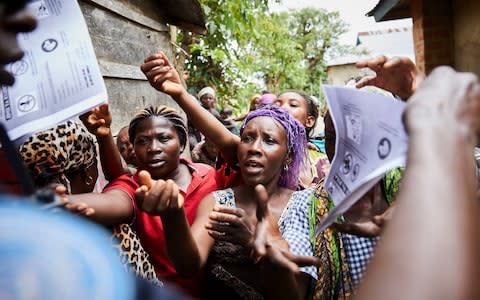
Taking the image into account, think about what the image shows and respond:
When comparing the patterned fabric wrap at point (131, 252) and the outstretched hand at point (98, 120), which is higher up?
the outstretched hand at point (98, 120)

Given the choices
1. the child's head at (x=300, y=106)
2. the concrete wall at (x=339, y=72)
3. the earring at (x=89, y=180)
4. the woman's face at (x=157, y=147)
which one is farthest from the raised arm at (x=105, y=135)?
the concrete wall at (x=339, y=72)

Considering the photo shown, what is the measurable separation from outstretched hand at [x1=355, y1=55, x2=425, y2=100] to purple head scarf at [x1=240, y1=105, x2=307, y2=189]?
25.9 inches

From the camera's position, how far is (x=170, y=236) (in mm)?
1511

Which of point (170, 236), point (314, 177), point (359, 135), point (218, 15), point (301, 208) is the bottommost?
point (314, 177)

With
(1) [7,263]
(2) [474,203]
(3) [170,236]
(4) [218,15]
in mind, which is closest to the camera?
(1) [7,263]

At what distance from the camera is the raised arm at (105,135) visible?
81.7 inches

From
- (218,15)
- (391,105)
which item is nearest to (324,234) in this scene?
(391,105)

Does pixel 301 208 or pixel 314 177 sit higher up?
pixel 301 208

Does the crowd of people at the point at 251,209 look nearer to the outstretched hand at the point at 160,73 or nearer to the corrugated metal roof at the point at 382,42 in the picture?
the outstretched hand at the point at 160,73

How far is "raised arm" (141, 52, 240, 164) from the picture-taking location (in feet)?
7.02

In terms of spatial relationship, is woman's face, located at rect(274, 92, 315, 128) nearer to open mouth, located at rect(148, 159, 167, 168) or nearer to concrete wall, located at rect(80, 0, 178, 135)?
open mouth, located at rect(148, 159, 167, 168)

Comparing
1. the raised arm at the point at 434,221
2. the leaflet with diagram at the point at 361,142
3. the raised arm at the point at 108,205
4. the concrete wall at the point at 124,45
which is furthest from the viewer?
the concrete wall at the point at 124,45

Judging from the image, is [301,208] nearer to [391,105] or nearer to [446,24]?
[391,105]

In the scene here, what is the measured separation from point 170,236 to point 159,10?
15.7 feet
